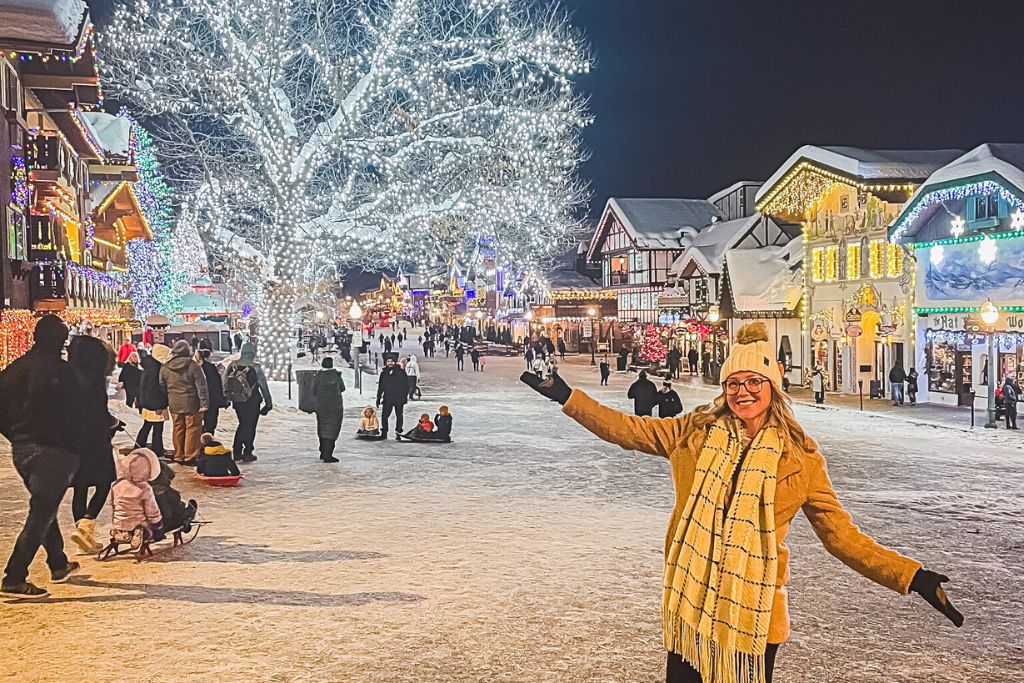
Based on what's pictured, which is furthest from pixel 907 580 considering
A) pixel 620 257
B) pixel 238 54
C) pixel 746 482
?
pixel 620 257

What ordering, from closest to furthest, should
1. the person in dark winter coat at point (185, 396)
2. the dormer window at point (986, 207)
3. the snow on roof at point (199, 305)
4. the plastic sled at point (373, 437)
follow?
the person in dark winter coat at point (185, 396) → the plastic sled at point (373, 437) → the dormer window at point (986, 207) → the snow on roof at point (199, 305)

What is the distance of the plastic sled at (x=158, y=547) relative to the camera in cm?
851

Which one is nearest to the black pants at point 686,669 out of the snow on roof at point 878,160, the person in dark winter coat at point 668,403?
the person in dark winter coat at point 668,403

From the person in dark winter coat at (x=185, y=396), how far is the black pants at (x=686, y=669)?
10494 mm

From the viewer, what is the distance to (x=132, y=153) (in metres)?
33.0

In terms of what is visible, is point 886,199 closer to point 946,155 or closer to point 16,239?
point 946,155

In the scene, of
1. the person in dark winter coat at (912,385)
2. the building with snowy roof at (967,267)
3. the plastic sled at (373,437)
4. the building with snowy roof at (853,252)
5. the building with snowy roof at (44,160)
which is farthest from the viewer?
the building with snowy roof at (853,252)

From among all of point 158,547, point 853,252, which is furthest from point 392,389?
point 853,252

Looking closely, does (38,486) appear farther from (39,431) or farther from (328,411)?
(328,411)

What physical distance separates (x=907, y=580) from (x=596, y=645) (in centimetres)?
313

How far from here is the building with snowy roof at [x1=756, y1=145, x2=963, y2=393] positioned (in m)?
29.0

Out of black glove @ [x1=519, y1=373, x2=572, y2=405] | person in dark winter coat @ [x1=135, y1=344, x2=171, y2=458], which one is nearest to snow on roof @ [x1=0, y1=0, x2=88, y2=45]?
person in dark winter coat @ [x1=135, y1=344, x2=171, y2=458]

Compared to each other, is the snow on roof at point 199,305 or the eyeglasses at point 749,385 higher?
the snow on roof at point 199,305

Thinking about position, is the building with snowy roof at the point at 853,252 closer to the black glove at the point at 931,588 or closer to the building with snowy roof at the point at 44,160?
the building with snowy roof at the point at 44,160
